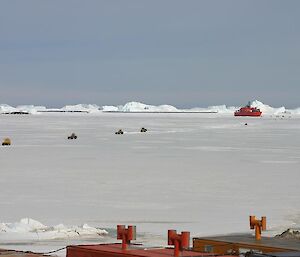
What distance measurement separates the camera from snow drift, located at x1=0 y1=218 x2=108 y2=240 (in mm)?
13633

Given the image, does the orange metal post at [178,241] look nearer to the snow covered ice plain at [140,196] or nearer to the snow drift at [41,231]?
the snow covered ice plain at [140,196]

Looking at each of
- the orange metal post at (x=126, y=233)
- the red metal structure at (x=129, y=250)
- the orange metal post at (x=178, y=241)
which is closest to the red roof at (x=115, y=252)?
the red metal structure at (x=129, y=250)

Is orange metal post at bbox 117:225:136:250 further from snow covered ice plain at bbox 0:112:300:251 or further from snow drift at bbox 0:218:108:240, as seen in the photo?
snow drift at bbox 0:218:108:240

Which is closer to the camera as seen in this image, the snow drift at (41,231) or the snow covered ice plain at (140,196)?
the snow drift at (41,231)

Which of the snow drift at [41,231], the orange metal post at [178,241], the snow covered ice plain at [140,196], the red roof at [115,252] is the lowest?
the red roof at [115,252]

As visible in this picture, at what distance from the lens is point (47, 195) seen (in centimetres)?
1936

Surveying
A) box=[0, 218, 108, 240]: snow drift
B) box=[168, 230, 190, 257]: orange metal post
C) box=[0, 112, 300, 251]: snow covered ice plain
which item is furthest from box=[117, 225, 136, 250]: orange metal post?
box=[0, 218, 108, 240]: snow drift

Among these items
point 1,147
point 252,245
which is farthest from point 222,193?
point 1,147

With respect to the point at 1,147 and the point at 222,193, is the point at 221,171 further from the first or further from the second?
the point at 1,147

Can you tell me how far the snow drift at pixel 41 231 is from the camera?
13.6 m

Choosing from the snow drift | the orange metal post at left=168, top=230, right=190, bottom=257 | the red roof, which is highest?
the snow drift

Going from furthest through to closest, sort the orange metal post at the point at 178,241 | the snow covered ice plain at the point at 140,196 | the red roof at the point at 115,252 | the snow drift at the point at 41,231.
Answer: the snow covered ice plain at the point at 140,196 → the snow drift at the point at 41,231 → the red roof at the point at 115,252 → the orange metal post at the point at 178,241

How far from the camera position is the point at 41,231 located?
46.2ft

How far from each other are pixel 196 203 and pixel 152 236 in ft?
14.7
